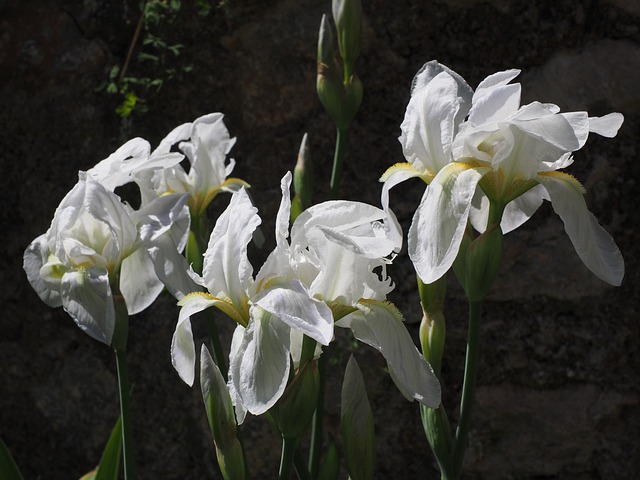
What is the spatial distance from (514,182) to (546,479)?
0.94 metres

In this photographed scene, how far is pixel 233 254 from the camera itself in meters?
0.86

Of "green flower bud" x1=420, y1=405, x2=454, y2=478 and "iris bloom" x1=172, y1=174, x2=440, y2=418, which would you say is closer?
"iris bloom" x1=172, y1=174, x2=440, y2=418

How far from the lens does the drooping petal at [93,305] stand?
994 mm

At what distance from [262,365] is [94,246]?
1.23ft

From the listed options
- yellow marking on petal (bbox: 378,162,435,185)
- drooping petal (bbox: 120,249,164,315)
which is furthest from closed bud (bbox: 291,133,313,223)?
yellow marking on petal (bbox: 378,162,435,185)

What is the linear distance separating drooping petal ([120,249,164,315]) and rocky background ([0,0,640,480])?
59 centimetres

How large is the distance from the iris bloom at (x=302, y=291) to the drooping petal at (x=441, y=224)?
4cm

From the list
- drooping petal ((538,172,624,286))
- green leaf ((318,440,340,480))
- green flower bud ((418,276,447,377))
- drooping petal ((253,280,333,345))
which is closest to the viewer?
drooping petal ((253,280,333,345))

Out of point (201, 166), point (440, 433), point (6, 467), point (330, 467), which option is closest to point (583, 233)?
point (440, 433)

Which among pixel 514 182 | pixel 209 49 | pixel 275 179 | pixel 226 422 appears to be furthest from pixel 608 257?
pixel 209 49

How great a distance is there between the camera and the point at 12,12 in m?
1.82

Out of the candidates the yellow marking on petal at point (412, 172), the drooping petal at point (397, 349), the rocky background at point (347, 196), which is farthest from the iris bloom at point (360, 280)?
the rocky background at point (347, 196)

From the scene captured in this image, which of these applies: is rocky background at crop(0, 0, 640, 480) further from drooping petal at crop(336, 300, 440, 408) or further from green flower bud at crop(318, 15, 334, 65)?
drooping petal at crop(336, 300, 440, 408)

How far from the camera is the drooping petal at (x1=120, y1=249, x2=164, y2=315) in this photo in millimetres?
1148
